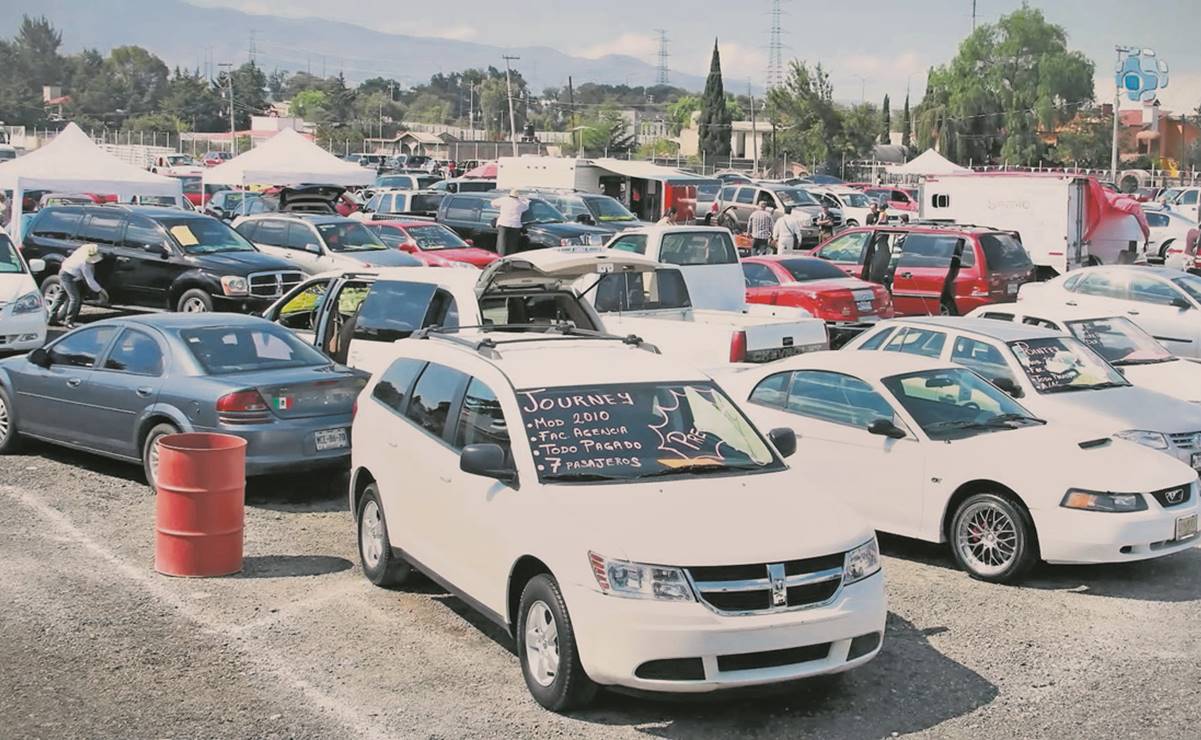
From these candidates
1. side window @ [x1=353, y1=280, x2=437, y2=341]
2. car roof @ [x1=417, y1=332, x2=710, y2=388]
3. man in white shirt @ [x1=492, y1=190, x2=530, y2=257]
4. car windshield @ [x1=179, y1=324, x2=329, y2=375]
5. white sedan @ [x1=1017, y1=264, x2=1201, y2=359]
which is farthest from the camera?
man in white shirt @ [x1=492, y1=190, x2=530, y2=257]

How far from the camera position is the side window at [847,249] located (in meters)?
23.1

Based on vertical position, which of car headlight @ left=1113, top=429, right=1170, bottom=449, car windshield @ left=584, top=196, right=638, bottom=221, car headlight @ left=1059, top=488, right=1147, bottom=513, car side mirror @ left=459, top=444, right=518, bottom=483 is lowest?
car headlight @ left=1059, top=488, right=1147, bottom=513

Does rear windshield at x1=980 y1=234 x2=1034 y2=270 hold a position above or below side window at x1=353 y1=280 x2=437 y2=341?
above

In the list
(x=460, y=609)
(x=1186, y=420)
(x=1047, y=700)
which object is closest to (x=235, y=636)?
(x=460, y=609)

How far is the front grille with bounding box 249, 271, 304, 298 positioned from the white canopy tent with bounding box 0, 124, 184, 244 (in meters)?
8.31

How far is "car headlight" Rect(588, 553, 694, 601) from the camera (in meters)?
6.34

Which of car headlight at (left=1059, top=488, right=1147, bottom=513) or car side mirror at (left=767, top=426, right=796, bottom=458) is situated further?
car headlight at (left=1059, top=488, right=1147, bottom=513)

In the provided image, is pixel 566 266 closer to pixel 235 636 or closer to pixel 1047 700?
pixel 235 636

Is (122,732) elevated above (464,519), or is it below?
below

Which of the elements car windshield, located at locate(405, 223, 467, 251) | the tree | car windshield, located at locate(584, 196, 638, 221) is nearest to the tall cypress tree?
the tree

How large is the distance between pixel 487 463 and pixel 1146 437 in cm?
659

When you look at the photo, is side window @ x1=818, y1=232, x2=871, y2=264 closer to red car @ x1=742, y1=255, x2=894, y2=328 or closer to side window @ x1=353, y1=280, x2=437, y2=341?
red car @ x1=742, y1=255, x2=894, y2=328

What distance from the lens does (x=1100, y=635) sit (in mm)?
8359

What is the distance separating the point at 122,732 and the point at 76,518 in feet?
14.8
